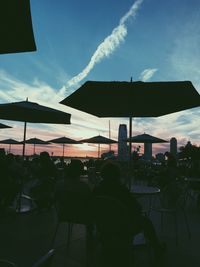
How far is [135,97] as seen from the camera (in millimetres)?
4184

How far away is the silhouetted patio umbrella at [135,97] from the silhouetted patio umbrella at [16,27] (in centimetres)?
168

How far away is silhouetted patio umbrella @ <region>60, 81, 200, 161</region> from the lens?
379 cm

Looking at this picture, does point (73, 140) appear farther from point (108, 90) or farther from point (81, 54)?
point (108, 90)

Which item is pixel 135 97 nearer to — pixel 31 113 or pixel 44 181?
pixel 31 113

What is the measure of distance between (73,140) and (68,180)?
11.9m

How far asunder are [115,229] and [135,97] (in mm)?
2191

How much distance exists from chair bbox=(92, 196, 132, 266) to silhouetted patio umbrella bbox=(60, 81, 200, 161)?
180 cm

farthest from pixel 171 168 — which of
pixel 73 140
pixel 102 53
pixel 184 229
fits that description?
pixel 73 140

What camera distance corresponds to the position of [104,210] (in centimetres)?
267

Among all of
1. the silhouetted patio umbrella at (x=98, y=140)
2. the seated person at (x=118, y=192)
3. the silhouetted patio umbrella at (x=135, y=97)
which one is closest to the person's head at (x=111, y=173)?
the seated person at (x=118, y=192)

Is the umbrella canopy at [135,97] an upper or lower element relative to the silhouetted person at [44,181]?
upper

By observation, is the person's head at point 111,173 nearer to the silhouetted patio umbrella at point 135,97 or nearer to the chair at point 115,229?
the chair at point 115,229

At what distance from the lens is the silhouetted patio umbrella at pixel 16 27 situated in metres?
1.94

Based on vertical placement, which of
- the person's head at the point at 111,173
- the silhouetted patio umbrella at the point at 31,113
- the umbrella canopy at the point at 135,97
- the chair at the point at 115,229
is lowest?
the chair at the point at 115,229
